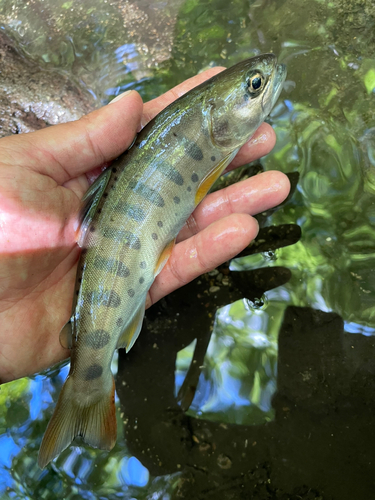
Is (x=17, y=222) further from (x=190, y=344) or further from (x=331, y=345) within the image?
(x=331, y=345)

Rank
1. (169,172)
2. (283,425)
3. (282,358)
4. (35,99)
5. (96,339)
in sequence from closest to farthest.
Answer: (96,339)
(169,172)
(283,425)
(282,358)
(35,99)

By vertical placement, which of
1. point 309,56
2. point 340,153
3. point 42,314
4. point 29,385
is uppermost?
point 309,56

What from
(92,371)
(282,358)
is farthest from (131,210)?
(282,358)

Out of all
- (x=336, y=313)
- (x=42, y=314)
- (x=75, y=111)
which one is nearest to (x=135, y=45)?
(x=75, y=111)

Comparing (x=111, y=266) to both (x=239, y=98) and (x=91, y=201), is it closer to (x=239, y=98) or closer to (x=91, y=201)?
(x=91, y=201)

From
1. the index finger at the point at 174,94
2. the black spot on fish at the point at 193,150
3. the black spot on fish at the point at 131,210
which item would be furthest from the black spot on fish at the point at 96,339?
the index finger at the point at 174,94

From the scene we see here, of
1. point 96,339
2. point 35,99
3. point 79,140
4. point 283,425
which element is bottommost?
point 283,425

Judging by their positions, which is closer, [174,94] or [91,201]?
[91,201]

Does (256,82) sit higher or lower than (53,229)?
higher
